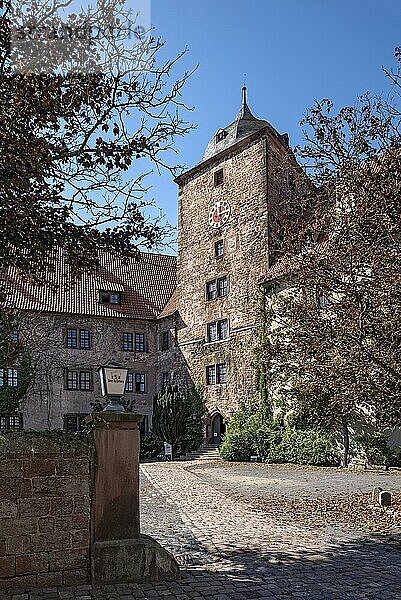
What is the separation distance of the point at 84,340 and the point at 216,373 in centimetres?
825

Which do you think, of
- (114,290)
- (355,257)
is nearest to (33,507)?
(355,257)

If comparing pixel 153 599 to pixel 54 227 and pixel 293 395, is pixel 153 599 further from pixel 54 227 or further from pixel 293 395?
pixel 293 395

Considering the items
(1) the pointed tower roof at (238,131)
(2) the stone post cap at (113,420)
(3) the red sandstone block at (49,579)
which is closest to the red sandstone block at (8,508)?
(3) the red sandstone block at (49,579)

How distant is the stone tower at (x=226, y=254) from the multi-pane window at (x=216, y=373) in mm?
49

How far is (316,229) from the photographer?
12.6 m

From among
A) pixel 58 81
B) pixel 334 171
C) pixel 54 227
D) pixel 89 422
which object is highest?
pixel 334 171

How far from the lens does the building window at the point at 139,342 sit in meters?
35.2

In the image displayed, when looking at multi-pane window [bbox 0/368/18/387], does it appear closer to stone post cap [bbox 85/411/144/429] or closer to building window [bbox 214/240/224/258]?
building window [bbox 214/240/224/258]

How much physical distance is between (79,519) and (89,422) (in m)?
0.94

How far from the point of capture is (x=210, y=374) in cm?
3052

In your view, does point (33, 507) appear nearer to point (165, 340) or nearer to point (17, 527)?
point (17, 527)

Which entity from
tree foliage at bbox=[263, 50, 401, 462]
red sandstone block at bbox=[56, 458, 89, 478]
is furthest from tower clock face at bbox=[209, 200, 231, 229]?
red sandstone block at bbox=[56, 458, 89, 478]

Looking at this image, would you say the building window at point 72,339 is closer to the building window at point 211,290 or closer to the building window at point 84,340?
the building window at point 84,340

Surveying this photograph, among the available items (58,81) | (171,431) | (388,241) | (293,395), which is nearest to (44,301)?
(171,431)
